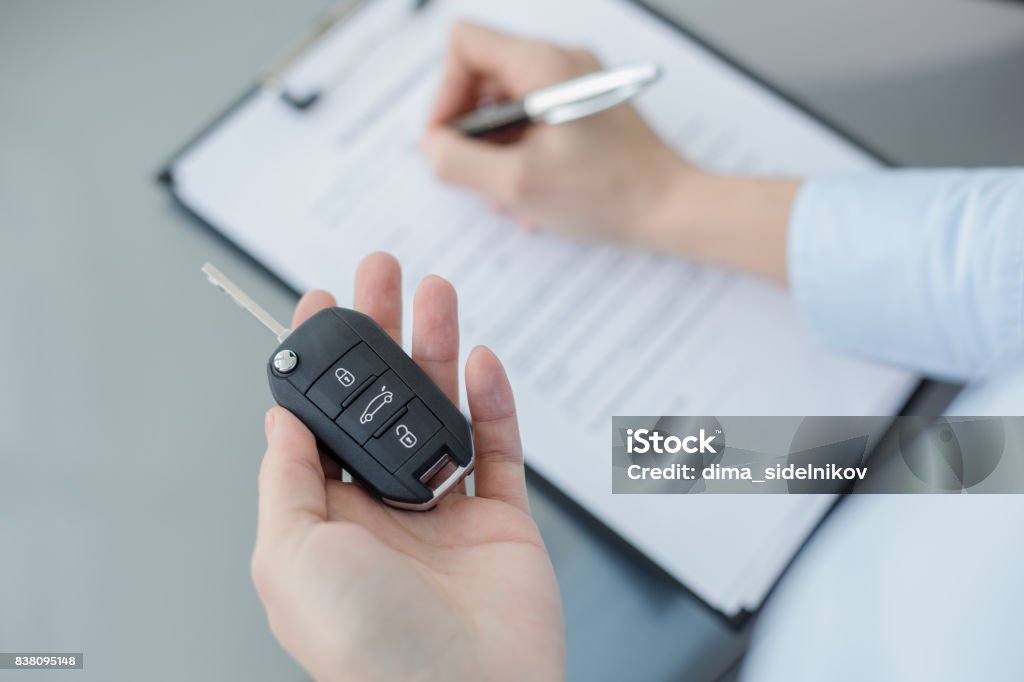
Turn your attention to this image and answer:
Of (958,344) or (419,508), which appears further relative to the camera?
(958,344)

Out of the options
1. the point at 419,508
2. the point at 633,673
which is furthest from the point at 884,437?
the point at 419,508

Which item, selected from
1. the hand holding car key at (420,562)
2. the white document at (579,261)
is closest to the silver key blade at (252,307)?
the hand holding car key at (420,562)

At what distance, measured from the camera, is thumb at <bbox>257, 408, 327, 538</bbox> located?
382 mm

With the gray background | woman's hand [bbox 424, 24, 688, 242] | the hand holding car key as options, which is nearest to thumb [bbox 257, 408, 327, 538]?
the hand holding car key

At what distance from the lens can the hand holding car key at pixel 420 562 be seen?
14.4 inches

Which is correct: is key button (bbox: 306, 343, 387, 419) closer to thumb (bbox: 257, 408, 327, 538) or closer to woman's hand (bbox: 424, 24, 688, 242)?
thumb (bbox: 257, 408, 327, 538)

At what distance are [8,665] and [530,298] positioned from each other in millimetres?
416

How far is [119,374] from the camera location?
1.94 ft

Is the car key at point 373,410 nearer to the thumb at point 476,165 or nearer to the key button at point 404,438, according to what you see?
the key button at point 404,438

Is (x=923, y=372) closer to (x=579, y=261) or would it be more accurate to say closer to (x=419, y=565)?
(x=579, y=261)

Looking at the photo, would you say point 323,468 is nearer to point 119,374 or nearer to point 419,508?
point 419,508

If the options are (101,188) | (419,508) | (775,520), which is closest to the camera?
(419,508)

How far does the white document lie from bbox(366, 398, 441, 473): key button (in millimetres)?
137

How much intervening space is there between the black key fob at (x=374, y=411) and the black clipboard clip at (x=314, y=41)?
28cm
